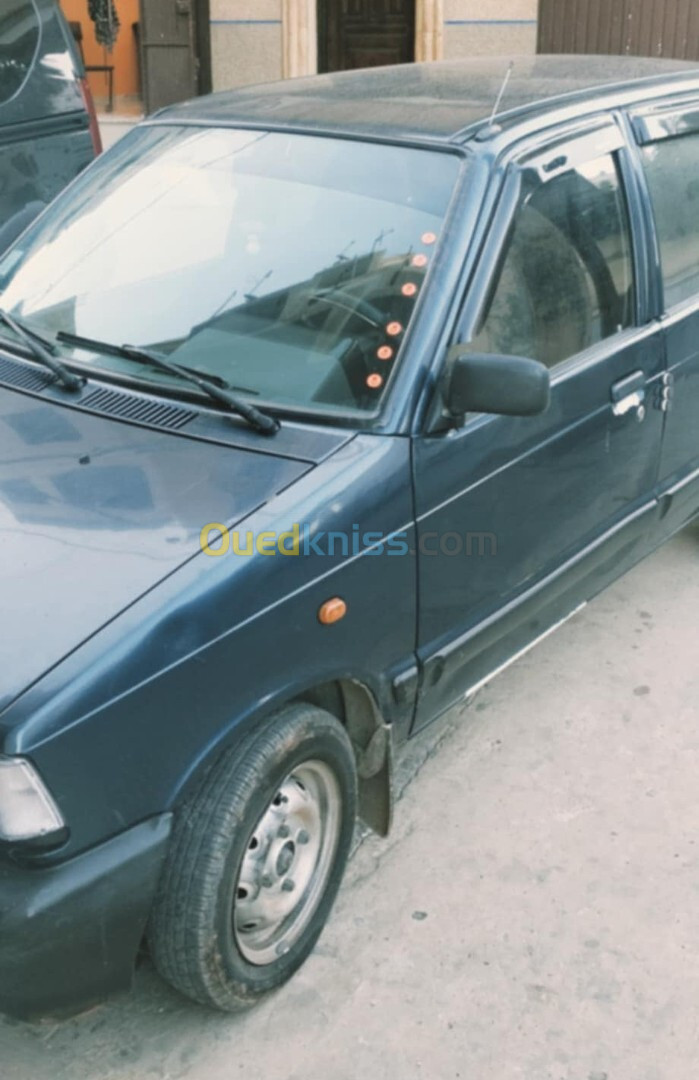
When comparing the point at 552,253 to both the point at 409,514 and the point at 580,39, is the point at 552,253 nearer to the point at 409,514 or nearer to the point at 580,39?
the point at 409,514

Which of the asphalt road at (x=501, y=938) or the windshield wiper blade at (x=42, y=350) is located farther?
the windshield wiper blade at (x=42, y=350)

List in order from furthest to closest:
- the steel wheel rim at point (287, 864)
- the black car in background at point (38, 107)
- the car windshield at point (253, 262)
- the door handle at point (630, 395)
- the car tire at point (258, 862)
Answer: the black car in background at point (38, 107)
the door handle at point (630, 395)
the car windshield at point (253, 262)
the steel wheel rim at point (287, 864)
the car tire at point (258, 862)

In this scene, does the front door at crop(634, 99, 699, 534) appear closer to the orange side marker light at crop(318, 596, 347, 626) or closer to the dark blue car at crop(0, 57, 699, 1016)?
the dark blue car at crop(0, 57, 699, 1016)

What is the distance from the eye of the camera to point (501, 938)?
307 cm

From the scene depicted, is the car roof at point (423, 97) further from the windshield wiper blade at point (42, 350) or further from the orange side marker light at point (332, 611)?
the orange side marker light at point (332, 611)

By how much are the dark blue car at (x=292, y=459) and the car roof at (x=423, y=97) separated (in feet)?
0.06

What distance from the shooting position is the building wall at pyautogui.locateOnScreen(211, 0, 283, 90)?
1216 cm

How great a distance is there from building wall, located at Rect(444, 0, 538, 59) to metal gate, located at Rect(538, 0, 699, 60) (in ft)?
0.43

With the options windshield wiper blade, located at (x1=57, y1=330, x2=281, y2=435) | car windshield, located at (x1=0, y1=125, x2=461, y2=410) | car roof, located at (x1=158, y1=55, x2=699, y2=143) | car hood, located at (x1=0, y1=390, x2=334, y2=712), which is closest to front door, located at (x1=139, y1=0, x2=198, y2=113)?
car roof, located at (x1=158, y1=55, x2=699, y2=143)

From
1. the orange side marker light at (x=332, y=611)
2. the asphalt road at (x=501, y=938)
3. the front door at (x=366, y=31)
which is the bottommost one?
the asphalt road at (x=501, y=938)

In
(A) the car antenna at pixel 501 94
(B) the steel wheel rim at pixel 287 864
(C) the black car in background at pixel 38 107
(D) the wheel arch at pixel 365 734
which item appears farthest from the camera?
(C) the black car in background at pixel 38 107

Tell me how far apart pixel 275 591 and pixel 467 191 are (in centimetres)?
121

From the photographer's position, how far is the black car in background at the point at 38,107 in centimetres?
651

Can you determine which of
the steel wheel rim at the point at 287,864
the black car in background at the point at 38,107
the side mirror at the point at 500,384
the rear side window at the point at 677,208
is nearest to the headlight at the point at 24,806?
the steel wheel rim at the point at 287,864
